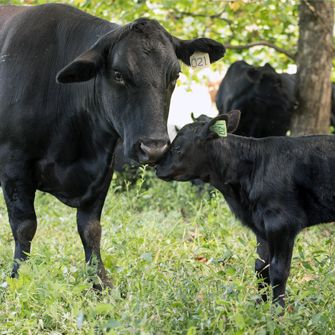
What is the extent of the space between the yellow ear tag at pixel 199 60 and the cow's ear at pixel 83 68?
75cm

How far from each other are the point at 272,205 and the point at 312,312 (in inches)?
28.0

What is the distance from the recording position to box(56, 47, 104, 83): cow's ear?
15.6 feet

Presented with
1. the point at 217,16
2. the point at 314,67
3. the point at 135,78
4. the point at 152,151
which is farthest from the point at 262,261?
the point at 217,16

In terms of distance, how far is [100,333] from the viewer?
4.01 m

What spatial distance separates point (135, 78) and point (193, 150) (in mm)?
643

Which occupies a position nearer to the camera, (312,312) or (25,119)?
(312,312)

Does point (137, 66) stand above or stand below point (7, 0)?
above

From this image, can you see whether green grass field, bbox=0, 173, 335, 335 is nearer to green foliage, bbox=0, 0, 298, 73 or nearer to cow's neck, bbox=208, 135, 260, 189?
cow's neck, bbox=208, 135, 260, 189

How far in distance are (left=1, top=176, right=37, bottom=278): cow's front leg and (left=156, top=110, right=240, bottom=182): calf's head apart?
0.88 m

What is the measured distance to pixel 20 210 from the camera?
516 cm

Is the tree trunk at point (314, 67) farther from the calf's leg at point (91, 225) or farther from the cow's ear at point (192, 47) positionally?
the calf's leg at point (91, 225)

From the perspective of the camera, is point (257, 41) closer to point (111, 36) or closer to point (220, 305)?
point (111, 36)

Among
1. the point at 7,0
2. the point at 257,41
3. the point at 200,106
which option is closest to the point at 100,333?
the point at 7,0

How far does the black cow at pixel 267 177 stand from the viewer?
4656mm
